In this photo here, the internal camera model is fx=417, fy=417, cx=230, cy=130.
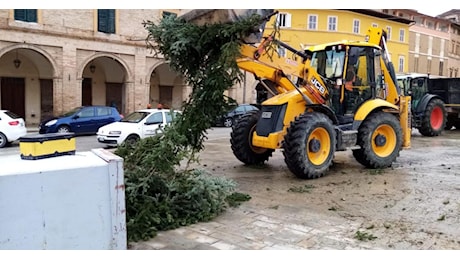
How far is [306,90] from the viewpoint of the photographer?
8055mm

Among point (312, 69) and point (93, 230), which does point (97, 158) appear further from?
point (312, 69)

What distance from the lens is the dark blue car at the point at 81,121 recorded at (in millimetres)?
16062

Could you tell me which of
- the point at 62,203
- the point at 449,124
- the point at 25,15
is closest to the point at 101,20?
the point at 25,15

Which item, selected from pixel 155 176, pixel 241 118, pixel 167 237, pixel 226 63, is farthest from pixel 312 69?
pixel 167 237

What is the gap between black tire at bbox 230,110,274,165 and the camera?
8.63m

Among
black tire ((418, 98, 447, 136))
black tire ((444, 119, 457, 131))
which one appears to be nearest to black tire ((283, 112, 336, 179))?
black tire ((418, 98, 447, 136))

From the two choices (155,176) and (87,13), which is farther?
(87,13)

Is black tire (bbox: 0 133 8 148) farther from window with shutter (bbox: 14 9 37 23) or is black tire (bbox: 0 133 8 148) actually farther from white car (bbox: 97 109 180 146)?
window with shutter (bbox: 14 9 37 23)

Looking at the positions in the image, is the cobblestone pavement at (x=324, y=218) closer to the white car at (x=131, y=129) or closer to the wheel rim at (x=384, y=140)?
the wheel rim at (x=384, y=140)

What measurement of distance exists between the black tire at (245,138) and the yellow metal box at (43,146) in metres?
4.91

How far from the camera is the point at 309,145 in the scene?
7570mm

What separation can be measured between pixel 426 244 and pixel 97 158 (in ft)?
11.6

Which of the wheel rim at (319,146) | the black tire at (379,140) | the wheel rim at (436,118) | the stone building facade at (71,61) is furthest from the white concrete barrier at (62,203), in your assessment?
the stone building facade at (71,61)

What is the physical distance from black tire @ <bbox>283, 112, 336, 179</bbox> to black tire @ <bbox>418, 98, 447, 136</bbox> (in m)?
9.68
